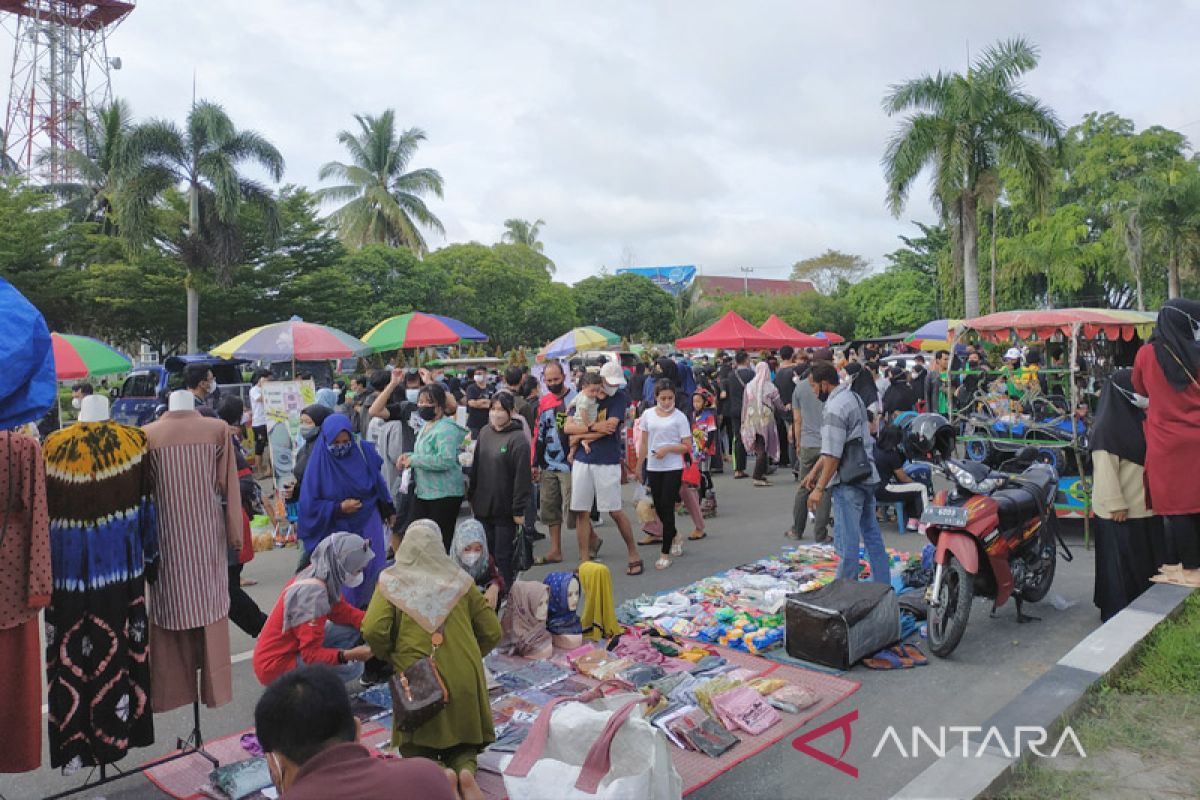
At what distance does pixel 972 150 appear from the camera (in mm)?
21547

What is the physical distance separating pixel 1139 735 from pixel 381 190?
40.3m

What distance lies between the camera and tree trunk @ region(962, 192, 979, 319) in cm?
2141

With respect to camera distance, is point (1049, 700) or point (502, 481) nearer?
point (1049, 700)

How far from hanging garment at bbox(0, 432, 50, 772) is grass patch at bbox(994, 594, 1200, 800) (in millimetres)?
3893

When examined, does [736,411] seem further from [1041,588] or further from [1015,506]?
[1015,506]

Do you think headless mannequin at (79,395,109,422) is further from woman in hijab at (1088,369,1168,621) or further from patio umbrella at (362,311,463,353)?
patio umbrella at (362,311,463,353)

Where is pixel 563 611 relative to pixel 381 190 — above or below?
below

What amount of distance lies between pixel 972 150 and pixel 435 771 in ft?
76.0

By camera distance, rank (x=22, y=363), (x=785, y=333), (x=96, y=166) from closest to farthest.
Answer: (x=22, y=363), (x=785, y=333), (x=96, y=166)

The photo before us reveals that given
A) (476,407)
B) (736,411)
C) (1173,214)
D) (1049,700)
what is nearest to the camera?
(1049,700)

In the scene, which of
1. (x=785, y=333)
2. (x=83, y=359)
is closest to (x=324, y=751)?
(x=83, y=359)

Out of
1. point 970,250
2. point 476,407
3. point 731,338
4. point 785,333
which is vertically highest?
point 970,250

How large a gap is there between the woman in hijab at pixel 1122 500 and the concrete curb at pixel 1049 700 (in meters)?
0.22

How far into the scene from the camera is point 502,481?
6422mm
